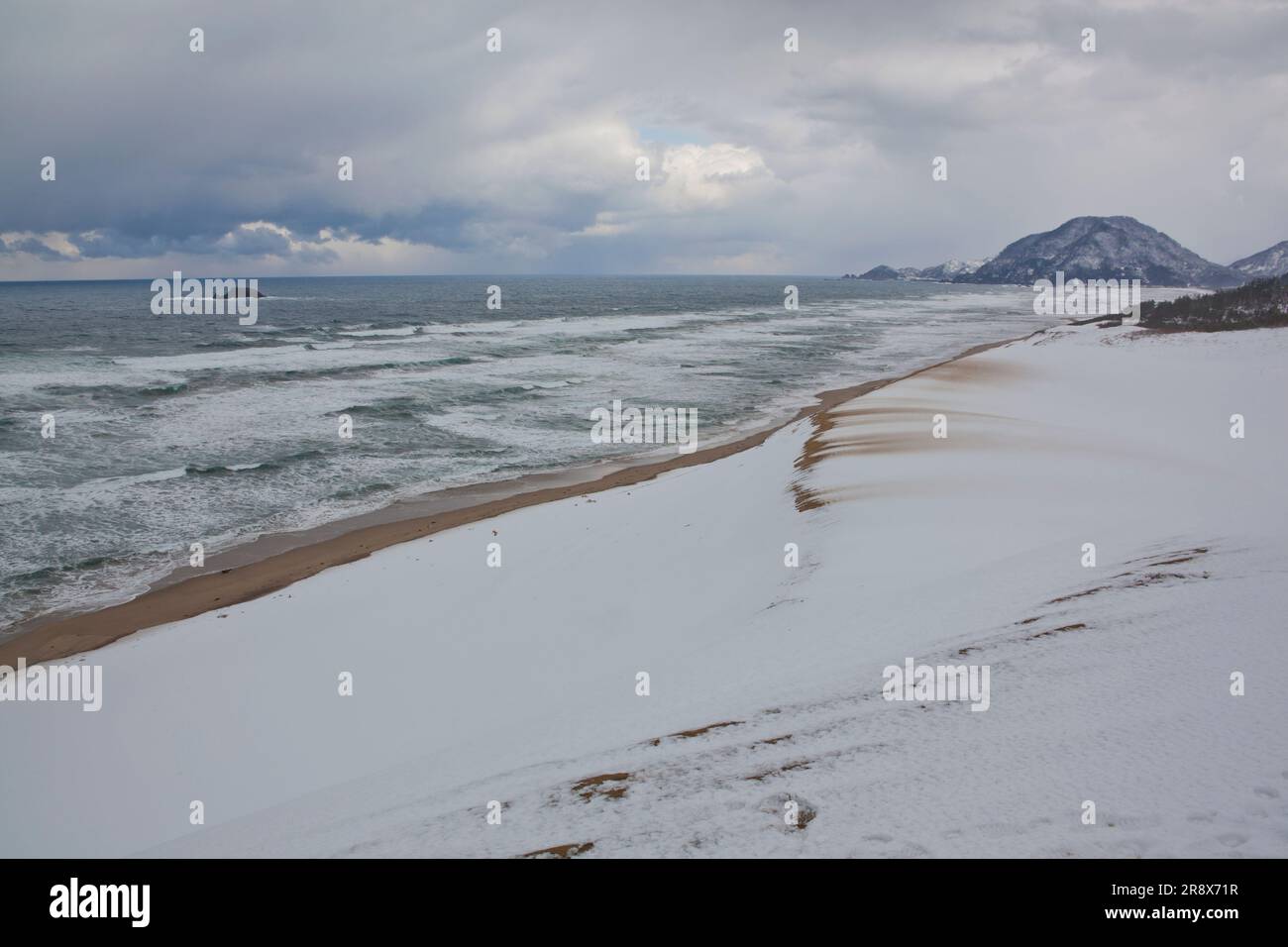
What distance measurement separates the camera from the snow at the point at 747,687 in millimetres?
5609

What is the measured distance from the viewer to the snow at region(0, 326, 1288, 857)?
561 centimetres

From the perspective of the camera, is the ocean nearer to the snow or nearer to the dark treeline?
the snow

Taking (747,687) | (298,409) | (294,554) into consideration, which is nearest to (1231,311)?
(747,687)

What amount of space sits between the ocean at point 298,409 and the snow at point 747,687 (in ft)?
20.1

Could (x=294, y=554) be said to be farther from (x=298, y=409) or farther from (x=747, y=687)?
(x=298, y=409)

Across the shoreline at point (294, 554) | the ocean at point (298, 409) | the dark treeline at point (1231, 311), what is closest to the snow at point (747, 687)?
the shoreline at point (294, 554)

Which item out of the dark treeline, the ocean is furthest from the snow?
the dark treeline

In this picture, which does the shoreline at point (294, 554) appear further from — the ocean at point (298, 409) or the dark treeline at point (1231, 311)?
the dark treeline at point (1231, 311)

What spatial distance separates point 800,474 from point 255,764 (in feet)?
45.8

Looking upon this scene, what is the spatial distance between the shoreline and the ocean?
2.56ft

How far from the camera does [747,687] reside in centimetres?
844

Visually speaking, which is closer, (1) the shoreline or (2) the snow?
(2) the snow

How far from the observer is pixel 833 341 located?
219ft

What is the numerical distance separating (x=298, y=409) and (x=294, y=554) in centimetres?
1942
